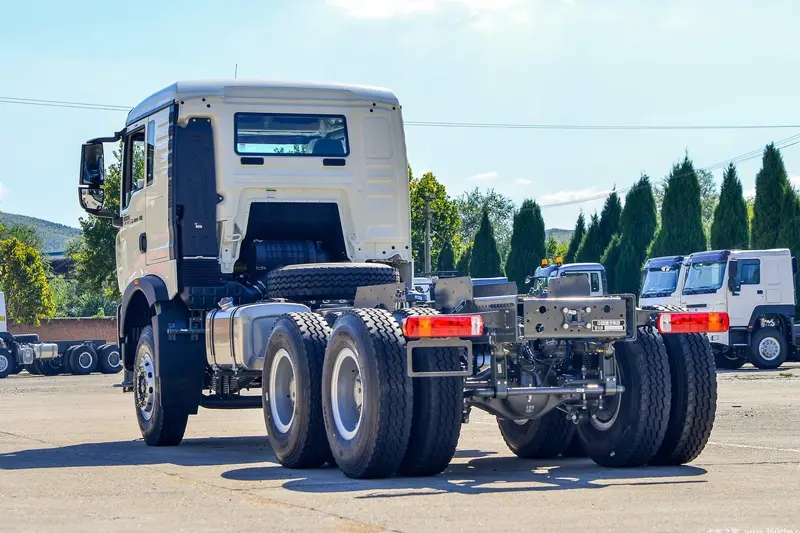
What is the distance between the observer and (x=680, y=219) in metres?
54.1

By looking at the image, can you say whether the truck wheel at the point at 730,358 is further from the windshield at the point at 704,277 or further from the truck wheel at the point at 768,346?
the windshield at the point at 704,277

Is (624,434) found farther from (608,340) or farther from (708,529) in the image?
(708,529)

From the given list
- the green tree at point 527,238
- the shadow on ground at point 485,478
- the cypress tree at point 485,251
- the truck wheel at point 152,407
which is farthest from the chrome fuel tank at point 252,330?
the cypress tree at point 485,251

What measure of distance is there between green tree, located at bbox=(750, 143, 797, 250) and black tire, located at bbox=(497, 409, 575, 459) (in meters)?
37.7

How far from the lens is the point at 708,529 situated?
6797 millimetres

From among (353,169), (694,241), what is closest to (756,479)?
(353,169)

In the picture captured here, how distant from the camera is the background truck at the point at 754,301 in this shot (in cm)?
3062

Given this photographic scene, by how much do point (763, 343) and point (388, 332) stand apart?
23.0 metres

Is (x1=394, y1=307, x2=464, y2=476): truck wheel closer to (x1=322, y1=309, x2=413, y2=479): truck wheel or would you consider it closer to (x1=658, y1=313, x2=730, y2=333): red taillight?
(x1=322, y1=309, x2=413, y2=479): truck wheel

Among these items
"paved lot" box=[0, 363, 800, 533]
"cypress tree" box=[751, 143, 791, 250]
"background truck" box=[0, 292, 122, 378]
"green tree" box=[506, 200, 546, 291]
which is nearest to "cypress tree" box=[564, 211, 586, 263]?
"green tree" box=[506, 200, 546, 291]

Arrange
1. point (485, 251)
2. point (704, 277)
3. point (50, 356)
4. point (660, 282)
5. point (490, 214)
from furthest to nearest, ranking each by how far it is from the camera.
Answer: point (490, 214) → point (485, 251) → point (50, 356) → point (660, 282) → point (704, 277)

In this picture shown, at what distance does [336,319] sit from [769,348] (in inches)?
872

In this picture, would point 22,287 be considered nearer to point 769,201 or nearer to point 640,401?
point 769,201

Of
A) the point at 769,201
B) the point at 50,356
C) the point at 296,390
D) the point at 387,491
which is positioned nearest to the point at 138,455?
the point at 296,390
